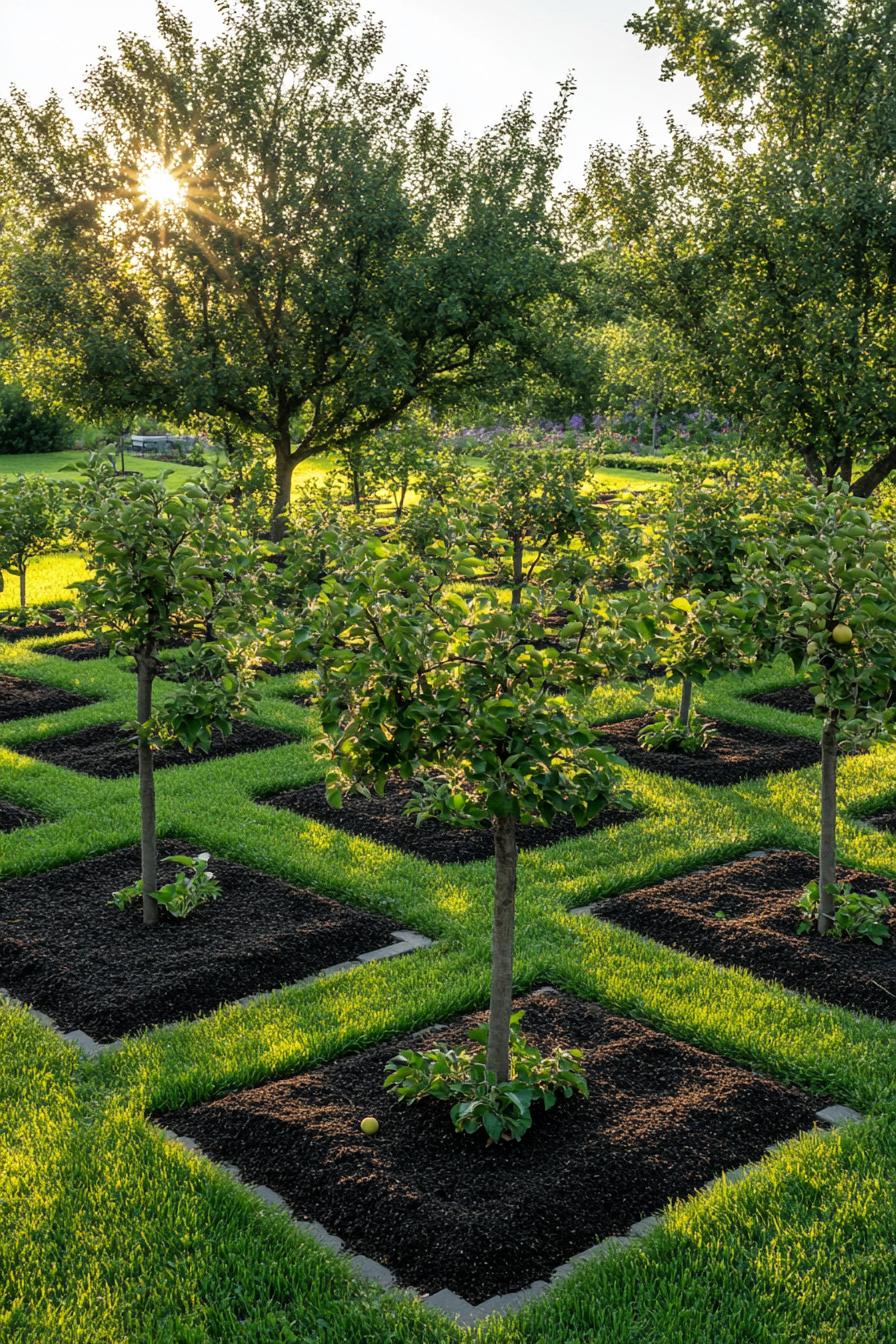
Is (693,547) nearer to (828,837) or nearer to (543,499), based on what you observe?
(828,837)

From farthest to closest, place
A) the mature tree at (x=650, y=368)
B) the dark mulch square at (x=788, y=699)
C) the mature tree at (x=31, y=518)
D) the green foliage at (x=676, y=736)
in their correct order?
the mature tree at (x=650, y=368), the mature tree at (x=31, y=518), the dark mulch square at (x=788, y=699), the green foliage at (x=676, y=736)

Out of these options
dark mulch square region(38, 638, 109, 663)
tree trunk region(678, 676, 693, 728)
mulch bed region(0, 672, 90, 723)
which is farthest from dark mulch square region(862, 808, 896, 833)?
dark mulch square region(38, 638, 109, 663)

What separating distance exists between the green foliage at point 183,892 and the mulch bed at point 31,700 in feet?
15.5

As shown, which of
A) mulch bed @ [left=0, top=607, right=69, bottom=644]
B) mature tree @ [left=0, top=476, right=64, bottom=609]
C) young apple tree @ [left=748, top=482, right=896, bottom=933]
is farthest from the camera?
mulch bed @ [left=0, top=607, right=69, bottom=644]

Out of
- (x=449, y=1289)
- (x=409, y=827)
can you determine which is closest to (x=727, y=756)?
(x=409, y=827)

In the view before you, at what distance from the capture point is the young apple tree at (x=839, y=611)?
6031 millimetres

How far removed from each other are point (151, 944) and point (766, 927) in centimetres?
344

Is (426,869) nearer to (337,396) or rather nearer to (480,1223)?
(480,1223)

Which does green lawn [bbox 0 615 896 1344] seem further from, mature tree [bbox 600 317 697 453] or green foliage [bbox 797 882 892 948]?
mature tree [bbox 600 317 697 453]

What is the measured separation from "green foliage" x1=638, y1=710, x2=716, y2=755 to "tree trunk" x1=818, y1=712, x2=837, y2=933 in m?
3.05

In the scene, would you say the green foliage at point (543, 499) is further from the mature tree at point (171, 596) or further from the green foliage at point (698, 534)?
the mature tree at point (171, 596)

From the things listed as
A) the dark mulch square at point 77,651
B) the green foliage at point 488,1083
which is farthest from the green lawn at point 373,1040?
the dark mulch square at point 77,651

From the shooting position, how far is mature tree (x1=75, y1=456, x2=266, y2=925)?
6.45m

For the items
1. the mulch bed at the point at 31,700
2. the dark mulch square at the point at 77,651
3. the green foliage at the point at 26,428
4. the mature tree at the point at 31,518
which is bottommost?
the mulch bed at the point at 31,700
